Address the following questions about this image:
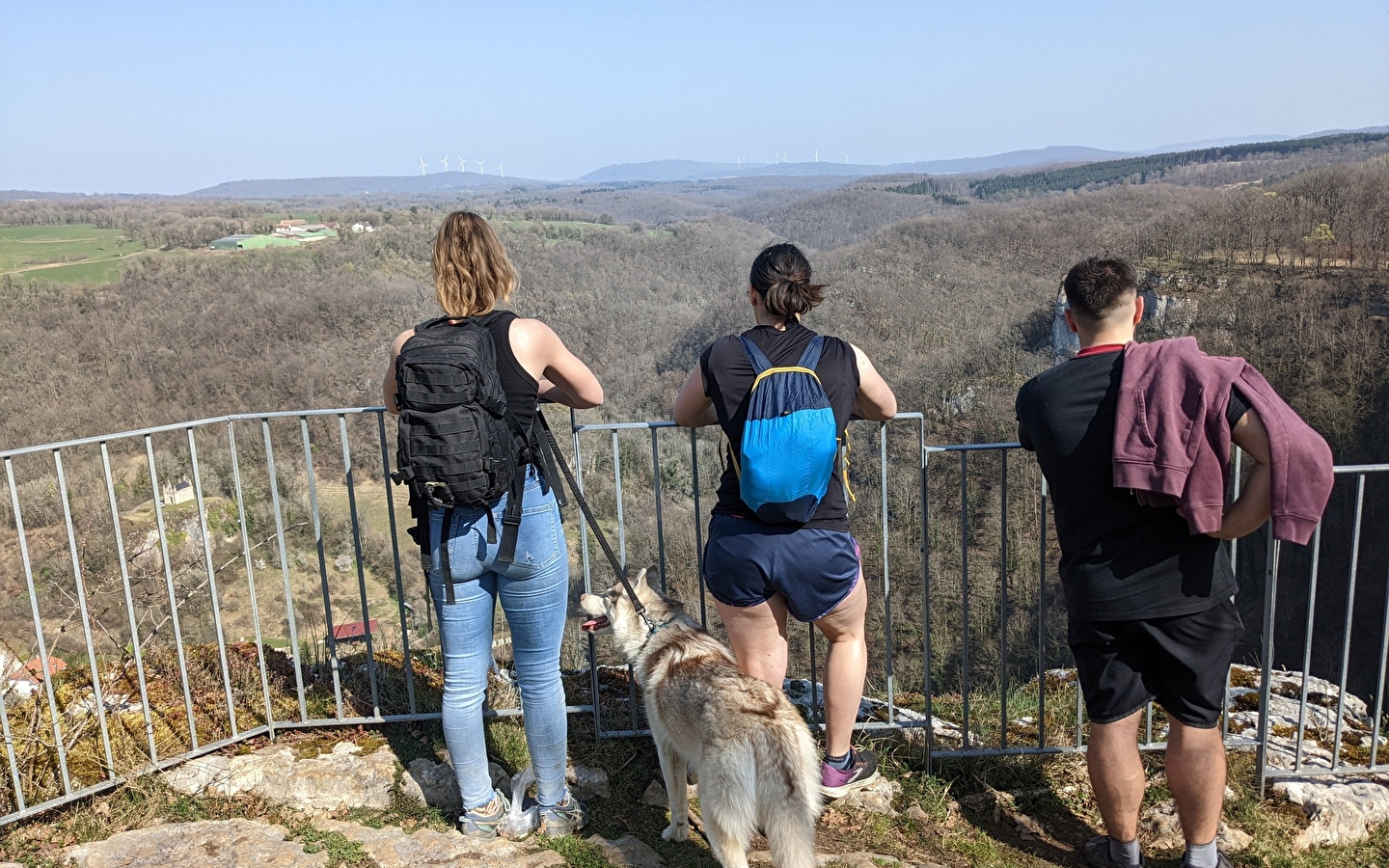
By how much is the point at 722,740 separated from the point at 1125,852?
4.46ft

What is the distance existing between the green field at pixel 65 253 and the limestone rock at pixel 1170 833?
7177cm

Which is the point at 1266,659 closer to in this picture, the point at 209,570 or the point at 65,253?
the point at 209,570

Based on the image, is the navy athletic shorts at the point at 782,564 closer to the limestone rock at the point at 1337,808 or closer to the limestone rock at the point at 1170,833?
the limestone rock at the point at 1170,833

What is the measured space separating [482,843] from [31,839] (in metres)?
1.59

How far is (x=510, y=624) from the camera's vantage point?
2740 mm

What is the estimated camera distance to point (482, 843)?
9.24 feet

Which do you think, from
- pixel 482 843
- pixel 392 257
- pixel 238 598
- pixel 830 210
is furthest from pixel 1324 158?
pixel 482 843

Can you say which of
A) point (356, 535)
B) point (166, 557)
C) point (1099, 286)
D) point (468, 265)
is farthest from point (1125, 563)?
point (166, 557)

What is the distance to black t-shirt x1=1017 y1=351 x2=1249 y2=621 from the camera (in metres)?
2.29

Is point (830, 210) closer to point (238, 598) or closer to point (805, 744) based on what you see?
point (238, 598)

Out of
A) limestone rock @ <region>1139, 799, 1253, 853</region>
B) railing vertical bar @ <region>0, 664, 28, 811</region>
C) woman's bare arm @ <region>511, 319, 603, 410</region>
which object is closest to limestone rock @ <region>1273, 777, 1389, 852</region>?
limestone rock @ <region>1139, 799, 1253, 853</region>

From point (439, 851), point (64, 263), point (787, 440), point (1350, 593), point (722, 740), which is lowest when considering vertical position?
point (439, 851)

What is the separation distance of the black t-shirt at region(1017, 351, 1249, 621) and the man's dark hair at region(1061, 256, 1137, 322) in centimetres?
13

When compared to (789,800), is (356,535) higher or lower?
higher
